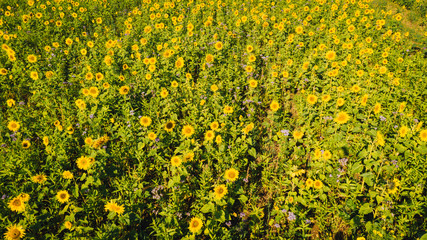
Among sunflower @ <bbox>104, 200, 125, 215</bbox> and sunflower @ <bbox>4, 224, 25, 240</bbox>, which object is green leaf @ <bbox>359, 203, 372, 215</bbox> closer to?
sunflower @ <bbox>104, 200, 125, 215</bbox>

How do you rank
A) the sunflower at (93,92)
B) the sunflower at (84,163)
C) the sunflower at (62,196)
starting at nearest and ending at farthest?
the sunflower at (62,196), the sunflower at (84,163), the sunflower at (93,92)

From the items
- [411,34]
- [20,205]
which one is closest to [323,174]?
[20,205]

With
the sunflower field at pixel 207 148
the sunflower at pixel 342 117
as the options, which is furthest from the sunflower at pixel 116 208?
the sunflower at pixel 342 117

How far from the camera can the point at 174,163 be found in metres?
2.78

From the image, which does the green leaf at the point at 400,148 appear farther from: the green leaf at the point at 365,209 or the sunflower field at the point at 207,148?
the green leaf at the point at 365,209

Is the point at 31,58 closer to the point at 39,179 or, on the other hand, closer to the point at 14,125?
the point at 14,125

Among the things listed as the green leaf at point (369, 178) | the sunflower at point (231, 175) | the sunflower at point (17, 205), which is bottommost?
the green leaf at point (369, 178)

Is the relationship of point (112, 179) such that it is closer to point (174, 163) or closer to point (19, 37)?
point (174, 163)

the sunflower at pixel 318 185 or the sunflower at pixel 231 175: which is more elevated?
the sunflower at pixel 231 175

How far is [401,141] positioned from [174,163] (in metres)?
3.25

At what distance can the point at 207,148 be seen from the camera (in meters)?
3.18

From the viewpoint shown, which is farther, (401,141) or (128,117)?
(128,117)

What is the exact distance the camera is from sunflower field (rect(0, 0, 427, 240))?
265 cm

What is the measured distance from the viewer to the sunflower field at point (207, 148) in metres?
2.65
